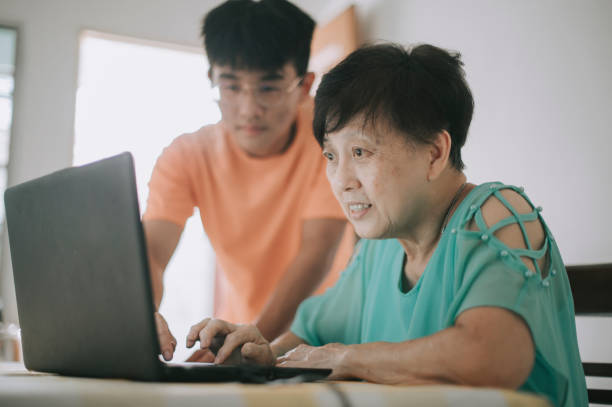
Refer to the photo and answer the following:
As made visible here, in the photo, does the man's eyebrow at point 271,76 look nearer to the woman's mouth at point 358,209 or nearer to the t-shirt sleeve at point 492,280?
the woman's mouth at point 358,209

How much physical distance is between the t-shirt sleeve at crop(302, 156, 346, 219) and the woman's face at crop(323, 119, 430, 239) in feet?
2.32

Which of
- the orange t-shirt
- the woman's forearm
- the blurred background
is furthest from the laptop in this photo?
the blurred background

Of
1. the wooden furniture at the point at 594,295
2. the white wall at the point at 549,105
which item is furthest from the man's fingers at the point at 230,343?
the white wall at the point at 549,105

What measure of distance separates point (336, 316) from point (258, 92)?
2.60 feet

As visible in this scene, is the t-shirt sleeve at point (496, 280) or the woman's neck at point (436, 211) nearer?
the t-shirt sleeve at point (496, 280)

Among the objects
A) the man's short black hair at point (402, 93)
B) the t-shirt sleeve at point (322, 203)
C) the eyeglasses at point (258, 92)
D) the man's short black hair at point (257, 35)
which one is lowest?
the t-shirt sleeve at point (322, 203)

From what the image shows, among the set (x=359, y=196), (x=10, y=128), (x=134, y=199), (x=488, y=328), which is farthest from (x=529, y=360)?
(x=10, y=128)

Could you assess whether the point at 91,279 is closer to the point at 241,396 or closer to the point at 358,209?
the point at 241,396

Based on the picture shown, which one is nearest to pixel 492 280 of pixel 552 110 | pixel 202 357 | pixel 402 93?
pixel 402 93

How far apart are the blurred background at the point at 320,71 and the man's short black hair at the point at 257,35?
1.30 ft

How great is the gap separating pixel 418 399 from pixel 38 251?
53 cm

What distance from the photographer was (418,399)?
0.47 metres

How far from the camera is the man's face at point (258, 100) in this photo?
1.63m

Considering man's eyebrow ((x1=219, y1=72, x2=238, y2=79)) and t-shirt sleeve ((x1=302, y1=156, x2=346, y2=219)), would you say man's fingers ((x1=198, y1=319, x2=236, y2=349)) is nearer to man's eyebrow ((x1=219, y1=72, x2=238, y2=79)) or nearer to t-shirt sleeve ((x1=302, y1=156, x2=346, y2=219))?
t-shirt sleeve ((x1=302, y1=156, x2=346, y2=219))
